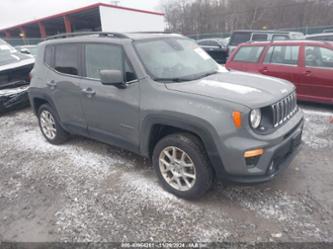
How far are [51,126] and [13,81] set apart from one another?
3137 millimetres

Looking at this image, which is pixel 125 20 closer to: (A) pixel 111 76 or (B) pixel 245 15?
(B) pixel 245 15

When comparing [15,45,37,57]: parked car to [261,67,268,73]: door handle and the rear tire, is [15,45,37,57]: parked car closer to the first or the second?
the rear tire

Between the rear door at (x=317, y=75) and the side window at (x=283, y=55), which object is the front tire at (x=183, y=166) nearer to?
the rear door at (x=317, y=75)

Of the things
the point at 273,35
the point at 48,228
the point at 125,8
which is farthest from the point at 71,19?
the point at 48,228

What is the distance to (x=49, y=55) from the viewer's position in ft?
14.1

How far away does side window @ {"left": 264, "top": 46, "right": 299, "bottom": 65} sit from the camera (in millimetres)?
5984

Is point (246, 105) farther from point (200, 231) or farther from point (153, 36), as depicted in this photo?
point (153, 36)

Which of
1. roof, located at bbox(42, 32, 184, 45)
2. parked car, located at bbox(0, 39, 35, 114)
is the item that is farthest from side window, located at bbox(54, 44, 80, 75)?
parked car, located at bbox(0, 39, 35, 114)

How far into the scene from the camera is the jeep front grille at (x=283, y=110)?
2699 mm

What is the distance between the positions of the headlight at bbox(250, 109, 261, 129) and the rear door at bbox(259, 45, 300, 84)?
400 centimetres

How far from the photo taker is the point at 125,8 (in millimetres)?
22453

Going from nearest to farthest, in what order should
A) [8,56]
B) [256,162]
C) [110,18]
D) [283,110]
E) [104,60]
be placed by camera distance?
[256,162], [283,110], [104,60], [8,56], [110,18]

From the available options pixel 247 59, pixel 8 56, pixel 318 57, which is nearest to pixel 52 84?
pixel 8 56

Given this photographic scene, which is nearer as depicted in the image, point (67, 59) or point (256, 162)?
point (256, 162)
